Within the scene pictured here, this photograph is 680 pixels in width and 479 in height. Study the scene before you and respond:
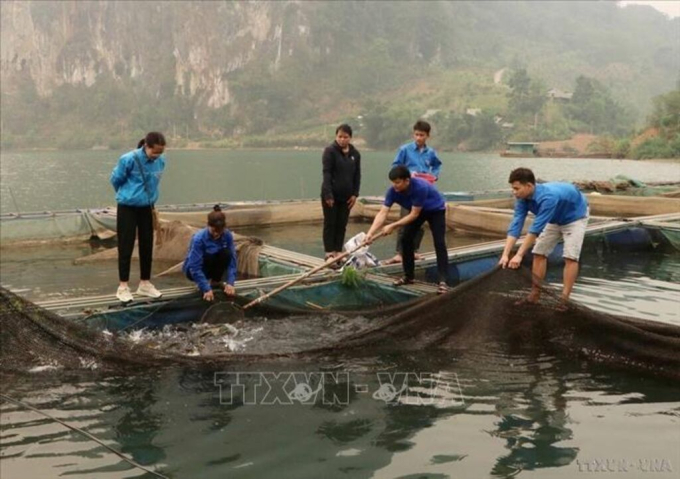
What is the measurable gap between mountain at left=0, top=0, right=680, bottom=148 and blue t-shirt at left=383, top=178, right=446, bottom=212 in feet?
401

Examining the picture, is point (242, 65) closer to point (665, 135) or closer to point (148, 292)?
point (665, 135)

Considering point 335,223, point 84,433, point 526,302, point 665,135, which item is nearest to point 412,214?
point 335,223

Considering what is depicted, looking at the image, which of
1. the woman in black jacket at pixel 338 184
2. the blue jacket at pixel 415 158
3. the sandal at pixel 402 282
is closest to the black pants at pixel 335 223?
the woman in black jacket at pixel 338 184

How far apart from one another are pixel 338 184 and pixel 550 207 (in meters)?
2.74

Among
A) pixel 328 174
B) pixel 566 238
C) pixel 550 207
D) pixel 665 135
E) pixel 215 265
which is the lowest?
pixel 215 265

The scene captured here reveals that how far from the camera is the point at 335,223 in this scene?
7840 mm

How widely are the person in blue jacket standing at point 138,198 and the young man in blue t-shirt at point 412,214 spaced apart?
2167 mm

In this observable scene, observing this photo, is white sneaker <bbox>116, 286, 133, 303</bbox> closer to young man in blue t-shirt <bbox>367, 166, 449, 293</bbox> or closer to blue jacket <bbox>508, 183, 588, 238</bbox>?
young man in blue t-shirt <bbox>367, 166, 449, 293</bbox>

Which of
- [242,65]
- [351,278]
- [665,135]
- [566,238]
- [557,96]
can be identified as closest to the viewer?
[566,238]

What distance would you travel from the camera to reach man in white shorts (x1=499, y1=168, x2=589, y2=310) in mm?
5664

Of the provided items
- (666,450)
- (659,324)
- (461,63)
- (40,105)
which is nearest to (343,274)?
(659,324)

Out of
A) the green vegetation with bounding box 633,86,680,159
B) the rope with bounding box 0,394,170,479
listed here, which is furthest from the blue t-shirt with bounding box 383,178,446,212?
the green vegetation with bounding box 633,86,680,159

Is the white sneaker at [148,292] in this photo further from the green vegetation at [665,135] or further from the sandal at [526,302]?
the green vegetation at [665,135]

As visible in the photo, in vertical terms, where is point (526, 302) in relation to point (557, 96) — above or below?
below
